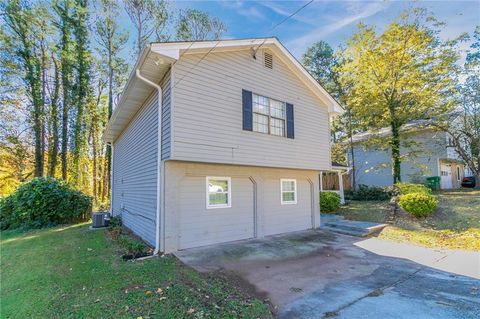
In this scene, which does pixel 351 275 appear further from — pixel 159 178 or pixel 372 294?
pixel 159 178

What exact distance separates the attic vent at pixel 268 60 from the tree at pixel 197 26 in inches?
502

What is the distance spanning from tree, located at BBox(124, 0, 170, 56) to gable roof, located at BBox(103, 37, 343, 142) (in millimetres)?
10457

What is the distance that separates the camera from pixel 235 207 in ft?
26.7

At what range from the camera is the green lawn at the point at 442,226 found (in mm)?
7945

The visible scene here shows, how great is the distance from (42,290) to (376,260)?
701 cm

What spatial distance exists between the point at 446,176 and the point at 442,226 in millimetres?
15359

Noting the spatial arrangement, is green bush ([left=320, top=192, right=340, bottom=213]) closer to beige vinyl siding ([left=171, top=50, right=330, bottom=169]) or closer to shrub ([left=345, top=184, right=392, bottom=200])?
beige vinyl siding ([left=171, top=50, right=330, bottom=169])

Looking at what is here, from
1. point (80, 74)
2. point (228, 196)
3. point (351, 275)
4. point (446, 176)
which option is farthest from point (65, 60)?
point (446, 176)

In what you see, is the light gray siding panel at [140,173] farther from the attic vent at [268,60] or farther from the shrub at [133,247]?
the attic vent at [268,60]

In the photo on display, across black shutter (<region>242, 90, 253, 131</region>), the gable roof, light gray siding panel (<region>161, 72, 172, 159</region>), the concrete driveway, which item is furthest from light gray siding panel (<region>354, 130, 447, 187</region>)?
light gray siding panel (<region>161, 72, 172, 159</region>)

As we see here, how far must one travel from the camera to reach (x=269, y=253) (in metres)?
6.81

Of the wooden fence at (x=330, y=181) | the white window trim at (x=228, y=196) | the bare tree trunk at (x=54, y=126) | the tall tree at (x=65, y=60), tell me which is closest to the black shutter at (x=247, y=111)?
the white window trim at (x=228, y=196)

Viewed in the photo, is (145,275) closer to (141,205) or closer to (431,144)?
(141,205)

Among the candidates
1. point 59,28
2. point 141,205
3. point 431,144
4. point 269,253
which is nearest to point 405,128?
point 431,144
